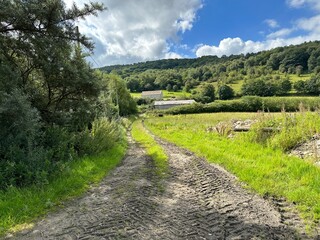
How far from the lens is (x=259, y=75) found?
104750mm

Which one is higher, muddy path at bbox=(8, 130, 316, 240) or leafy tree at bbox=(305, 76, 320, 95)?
leafy tree at bbox=(305, 76, 320, 95)

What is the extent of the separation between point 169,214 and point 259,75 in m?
110

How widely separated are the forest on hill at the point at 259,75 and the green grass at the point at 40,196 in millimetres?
77687

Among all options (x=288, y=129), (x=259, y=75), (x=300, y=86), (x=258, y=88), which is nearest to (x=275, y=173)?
(x=288, y=129)

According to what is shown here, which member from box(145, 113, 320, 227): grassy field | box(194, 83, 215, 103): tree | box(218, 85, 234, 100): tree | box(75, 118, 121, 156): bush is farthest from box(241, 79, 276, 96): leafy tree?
box(75, 118, 121, 156): bush

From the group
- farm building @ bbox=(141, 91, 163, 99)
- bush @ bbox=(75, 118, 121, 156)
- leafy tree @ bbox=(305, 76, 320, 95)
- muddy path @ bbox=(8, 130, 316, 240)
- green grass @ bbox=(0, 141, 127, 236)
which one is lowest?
muddy path @ bbox=(8, 130, 316, 240)

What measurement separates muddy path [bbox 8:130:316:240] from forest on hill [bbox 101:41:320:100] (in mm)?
79186

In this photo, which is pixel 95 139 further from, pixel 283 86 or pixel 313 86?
pixel 283 86

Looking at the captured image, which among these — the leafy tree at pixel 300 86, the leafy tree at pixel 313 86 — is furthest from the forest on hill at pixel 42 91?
the leafy tree at pixel 300 86

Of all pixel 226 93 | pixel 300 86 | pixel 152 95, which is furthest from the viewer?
pixel 152 95

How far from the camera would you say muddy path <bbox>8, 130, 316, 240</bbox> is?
12.2 feet

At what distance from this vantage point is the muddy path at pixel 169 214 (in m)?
3.71

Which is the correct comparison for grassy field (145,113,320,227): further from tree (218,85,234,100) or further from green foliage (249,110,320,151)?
tree (218,85,234,100)

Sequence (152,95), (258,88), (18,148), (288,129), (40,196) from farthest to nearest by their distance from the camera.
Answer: (152,95) < (258,88) < (288,129) < (18,148) < (40,196)
